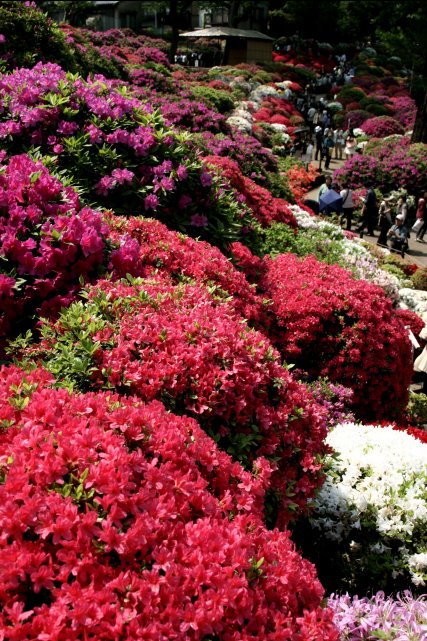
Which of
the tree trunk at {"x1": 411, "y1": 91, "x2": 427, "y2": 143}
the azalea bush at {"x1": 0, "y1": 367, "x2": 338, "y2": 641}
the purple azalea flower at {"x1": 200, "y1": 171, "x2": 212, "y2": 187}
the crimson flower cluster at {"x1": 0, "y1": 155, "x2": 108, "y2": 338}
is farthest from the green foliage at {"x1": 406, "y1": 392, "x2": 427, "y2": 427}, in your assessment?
the tree trunk at {"x1": 411, "y1": 91, "x2": 427, "y2": 143}

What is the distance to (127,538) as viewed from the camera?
239cm

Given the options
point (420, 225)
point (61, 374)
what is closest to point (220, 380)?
point (61, 374)

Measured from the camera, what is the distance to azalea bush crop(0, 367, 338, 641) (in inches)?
87.5

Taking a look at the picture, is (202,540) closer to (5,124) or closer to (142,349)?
(142,349)

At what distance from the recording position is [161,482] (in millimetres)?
2705

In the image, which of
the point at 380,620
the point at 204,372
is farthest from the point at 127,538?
the point at 380,620

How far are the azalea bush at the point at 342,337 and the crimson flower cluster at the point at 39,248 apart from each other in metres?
2.88

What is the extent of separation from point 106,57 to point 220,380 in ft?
41.3

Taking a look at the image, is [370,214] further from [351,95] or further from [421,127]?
[351,95]

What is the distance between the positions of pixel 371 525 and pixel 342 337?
9.00 feet

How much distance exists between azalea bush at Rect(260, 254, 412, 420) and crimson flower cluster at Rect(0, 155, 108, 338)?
2880 millimetres

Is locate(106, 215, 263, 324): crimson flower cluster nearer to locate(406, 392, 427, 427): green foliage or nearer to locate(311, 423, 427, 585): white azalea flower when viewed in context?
locate(311, 423, 427, 585): white azalea flower

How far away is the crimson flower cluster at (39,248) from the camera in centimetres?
393

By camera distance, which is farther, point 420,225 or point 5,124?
point 420,225
